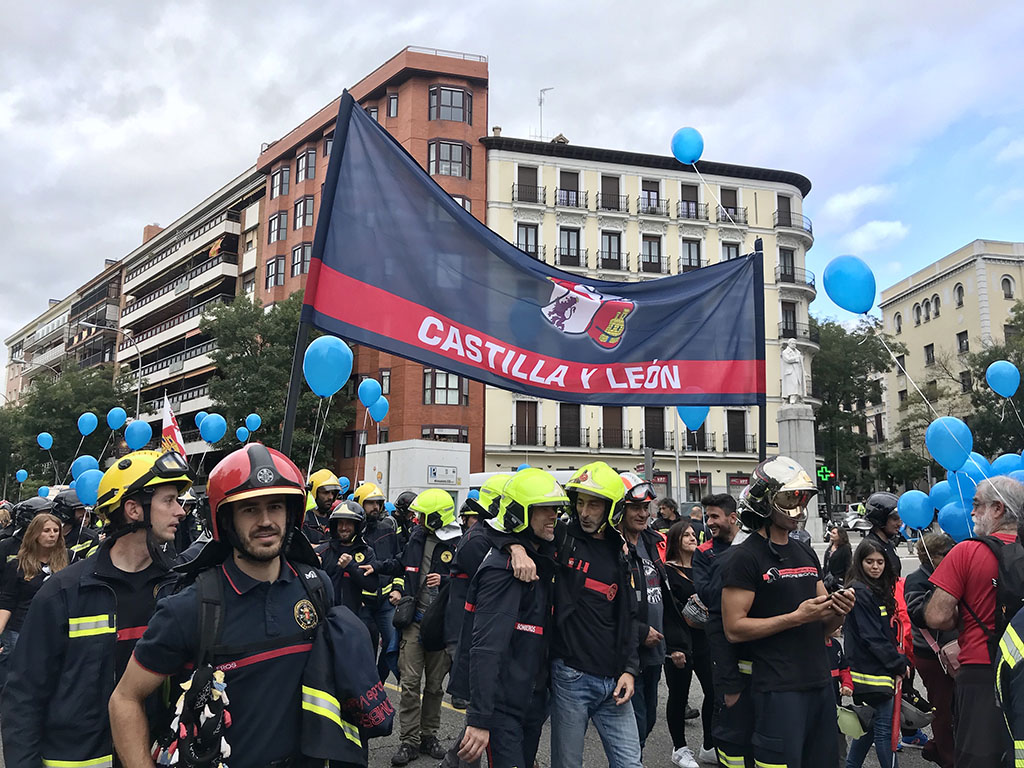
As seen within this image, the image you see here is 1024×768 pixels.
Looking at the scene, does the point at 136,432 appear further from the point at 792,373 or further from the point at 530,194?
the point at 530,194

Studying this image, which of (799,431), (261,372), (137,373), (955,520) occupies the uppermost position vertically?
(137,373)

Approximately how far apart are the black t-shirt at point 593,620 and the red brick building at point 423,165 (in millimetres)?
33856

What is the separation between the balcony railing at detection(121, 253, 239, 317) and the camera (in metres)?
49.9

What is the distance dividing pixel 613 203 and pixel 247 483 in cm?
4332

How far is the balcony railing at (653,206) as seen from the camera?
4462cm

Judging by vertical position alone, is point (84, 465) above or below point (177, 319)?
below

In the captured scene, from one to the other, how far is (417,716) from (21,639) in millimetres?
3893

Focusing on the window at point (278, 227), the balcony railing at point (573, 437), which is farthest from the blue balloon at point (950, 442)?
the window at point (278, 227)

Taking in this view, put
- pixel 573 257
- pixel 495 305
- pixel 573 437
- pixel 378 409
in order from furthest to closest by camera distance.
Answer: pixel 573 257, pixel 573 437, pixel 378 409, pixel 495 305

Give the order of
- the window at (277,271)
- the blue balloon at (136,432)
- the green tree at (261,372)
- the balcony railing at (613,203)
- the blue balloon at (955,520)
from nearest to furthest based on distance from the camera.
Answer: the blue balloon at (955,520) → the blue balloon at (136,432) → the green tree at (261,372) → the balcony railing at (613,203) → the window at (277,271)

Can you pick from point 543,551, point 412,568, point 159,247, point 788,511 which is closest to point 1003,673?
point 788,511

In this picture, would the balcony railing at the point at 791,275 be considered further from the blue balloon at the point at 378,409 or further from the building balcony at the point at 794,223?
the blue balloon at the point at 378,409

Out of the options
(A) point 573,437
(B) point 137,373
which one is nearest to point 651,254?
(A) point 573,437

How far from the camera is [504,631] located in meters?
3.96
